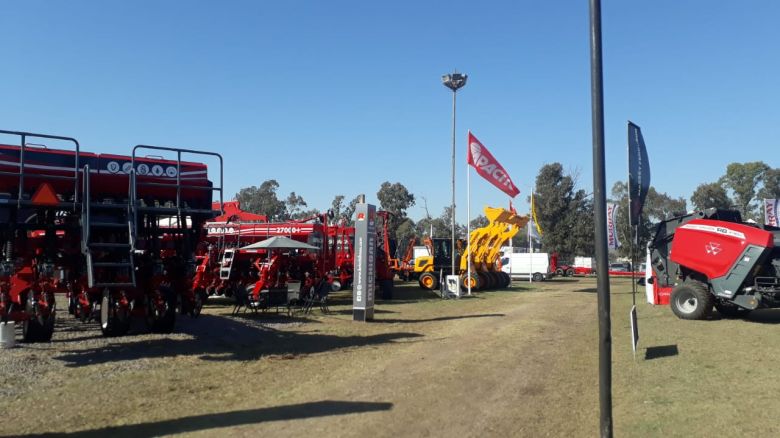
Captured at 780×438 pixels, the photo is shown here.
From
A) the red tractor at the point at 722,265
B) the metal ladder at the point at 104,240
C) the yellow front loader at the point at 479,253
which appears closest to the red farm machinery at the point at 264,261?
the metal ladder at the point at 104,240

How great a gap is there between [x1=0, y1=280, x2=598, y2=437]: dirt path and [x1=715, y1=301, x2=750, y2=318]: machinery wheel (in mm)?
4304

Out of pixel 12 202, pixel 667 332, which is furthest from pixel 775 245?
pixel 12 202

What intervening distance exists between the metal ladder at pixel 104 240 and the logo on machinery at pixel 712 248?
12543mm

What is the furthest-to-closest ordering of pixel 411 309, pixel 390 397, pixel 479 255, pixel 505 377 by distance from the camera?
pixel 479 255, pixel 411 309, pixel 505 377, pixel 390 397

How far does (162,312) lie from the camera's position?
1134cm

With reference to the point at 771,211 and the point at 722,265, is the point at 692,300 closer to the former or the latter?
the point at 722,265

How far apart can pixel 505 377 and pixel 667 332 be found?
5.91m

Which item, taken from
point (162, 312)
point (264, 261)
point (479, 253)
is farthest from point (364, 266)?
point (479, 253)

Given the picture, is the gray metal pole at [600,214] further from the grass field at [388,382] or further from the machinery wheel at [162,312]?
the machinery wheel at [162,312]

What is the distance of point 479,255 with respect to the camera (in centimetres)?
2831

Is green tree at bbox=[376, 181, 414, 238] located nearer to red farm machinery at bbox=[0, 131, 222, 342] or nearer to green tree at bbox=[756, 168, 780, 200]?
green tree at bbox=[756, 168, 780, 200]

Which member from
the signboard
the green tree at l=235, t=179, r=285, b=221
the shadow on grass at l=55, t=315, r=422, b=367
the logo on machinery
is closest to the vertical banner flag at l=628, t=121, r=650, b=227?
the logo on machinery

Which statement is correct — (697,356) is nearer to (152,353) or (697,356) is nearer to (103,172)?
(152,353)

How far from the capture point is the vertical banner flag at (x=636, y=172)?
934 centimetres
